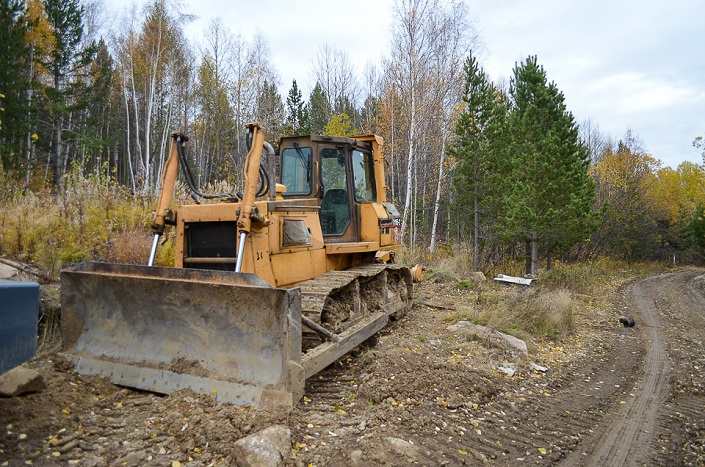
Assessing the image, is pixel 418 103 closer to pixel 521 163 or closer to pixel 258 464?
pixel 521 163

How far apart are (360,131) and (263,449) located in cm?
2532

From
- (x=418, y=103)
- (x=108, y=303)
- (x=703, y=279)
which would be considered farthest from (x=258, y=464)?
(x=703, y=279)

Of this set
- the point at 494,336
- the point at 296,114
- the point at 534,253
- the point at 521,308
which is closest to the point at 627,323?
Answer: the point at 521,308

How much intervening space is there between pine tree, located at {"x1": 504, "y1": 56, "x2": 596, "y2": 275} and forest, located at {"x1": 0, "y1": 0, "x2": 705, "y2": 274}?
51 millimetres

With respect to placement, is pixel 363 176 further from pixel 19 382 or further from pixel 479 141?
pixel 479 141

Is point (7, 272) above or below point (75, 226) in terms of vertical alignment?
below

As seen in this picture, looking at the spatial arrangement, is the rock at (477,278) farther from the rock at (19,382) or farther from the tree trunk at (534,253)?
the rock at (19,382)

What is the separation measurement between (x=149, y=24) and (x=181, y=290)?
22.4 m

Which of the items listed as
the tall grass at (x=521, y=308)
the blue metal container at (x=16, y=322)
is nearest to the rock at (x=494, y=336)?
the tall grass at (x=521, y=308)

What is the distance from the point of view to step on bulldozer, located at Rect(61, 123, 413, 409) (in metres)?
3.94

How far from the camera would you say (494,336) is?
684cm

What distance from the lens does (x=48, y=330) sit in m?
5.73

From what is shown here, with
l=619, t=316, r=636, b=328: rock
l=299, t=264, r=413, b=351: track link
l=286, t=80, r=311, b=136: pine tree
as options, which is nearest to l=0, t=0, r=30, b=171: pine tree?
l=286, t=80, r=311, b=136: pine tree

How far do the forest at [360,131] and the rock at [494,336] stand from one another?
5.41m
